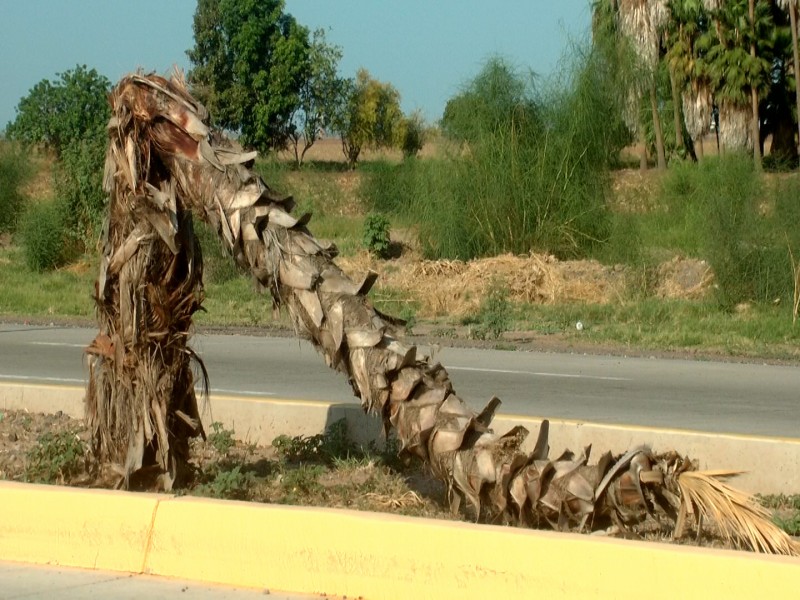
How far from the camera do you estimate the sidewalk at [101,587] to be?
5539mm

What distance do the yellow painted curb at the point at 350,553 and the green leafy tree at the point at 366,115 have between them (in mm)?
59333

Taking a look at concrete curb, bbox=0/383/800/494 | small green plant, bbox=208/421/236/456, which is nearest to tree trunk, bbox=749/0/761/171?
concrete curb, bbox=0/383/800/494

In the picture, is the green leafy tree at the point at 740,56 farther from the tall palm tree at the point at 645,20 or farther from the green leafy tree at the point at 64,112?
the green leafy tree at the point at 64,112

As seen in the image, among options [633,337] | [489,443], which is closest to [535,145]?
[633,337]

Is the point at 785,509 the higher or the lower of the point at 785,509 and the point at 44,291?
the lower

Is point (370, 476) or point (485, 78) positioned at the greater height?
point (485, 78)

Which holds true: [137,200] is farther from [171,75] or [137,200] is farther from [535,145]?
[535,145]

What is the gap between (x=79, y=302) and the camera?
866 inches

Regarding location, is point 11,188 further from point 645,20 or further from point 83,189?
point 645,20

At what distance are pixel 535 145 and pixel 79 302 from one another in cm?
925

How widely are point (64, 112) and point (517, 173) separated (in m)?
21.5

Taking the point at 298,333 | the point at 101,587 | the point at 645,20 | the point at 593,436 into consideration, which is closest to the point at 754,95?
the point at 645,20

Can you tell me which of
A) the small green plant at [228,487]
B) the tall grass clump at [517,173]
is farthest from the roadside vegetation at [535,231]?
the small green plant at [228,487]

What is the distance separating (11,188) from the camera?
3369cm
